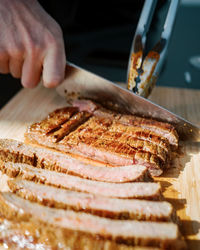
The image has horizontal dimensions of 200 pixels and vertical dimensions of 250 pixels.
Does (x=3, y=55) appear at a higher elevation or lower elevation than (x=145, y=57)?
lower

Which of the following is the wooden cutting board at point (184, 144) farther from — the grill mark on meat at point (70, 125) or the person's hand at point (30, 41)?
the person's hand at point (30, 41)

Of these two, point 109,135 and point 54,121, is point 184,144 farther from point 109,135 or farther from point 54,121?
point 54,121

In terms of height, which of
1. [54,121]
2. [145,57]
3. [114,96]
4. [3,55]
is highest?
[145,57]

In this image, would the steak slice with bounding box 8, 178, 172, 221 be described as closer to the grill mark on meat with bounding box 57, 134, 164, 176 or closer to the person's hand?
the grill mark on meat with bounding box 57, 134, 164, 176

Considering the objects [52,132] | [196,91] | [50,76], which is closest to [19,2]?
[50,76]

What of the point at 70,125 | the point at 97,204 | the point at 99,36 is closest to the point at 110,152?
the point at 70,125

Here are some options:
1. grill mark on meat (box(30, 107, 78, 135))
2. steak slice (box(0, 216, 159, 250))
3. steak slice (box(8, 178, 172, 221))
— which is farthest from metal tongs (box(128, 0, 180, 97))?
steak slice (box(0, 216, 159, 250))

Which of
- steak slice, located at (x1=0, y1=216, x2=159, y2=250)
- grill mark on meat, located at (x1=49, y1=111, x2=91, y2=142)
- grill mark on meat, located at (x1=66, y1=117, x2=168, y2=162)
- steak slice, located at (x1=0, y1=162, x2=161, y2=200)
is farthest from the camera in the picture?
grill mark on meat, located at (x1=49, y1=111, x2=91, y2=142)
